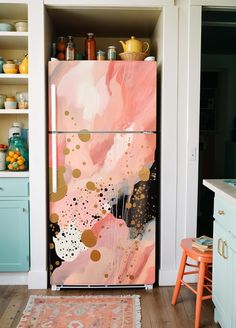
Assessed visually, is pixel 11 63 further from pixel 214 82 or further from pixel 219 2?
pixel 214 82

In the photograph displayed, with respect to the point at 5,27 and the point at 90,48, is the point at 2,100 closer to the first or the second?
the point at 5,27

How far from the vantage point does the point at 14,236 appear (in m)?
2.75

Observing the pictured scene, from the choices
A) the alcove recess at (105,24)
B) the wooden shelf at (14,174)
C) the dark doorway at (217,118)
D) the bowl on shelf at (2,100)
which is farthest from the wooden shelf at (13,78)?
the dark doorway at (217,118)

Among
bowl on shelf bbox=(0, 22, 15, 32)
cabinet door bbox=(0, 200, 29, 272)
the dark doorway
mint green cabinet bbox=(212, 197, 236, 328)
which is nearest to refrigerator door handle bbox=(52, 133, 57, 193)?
cabinet door bbox=(0, 200, 29, 272)

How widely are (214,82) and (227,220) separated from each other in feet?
13.6

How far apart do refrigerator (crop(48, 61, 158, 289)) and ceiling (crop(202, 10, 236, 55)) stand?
3.85ft

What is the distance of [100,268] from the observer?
2688mm

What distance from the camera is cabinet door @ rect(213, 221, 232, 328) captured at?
188 cm

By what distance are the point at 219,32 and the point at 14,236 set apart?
11.1ft

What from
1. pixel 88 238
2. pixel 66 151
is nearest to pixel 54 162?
pixel 66 151

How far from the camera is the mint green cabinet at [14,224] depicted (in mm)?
2734

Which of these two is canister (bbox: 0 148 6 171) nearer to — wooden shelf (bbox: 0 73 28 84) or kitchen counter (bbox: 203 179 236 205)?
wooden shelf (bbox: 0 73 28 84)

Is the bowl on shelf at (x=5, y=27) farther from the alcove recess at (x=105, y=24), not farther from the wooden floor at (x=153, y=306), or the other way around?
the wooden floor at (x=153, y=306)

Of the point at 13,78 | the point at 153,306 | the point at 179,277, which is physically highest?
the point at 13,78
